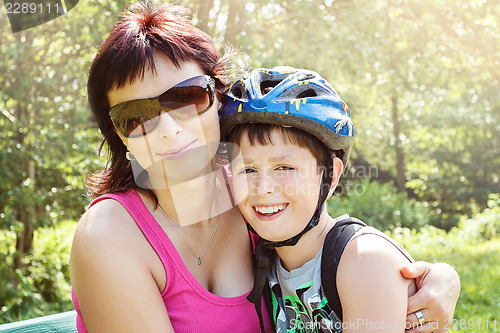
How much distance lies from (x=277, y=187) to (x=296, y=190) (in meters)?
0.08

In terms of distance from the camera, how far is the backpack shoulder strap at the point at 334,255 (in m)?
2.00

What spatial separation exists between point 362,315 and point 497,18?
8.43m

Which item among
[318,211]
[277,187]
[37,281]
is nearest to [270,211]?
[277,187]

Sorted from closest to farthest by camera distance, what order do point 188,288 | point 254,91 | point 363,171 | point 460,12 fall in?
point 188,288 → point 254,91 → point 460,12 → point 363,171

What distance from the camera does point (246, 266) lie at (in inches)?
96.2

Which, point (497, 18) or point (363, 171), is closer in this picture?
point (497, 18)

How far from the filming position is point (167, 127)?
2139mm

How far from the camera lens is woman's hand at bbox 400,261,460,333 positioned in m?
1.94

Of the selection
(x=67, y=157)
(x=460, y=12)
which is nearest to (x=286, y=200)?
(x=67, y=157)

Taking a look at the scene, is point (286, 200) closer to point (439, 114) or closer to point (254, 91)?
point (254, 91)

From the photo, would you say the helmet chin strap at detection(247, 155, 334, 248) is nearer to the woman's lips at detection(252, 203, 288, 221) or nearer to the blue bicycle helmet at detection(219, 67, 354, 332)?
the blue bicycle helmet at detection(219, 67, 354, 332)

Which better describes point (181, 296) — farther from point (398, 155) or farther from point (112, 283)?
point (398, 155)

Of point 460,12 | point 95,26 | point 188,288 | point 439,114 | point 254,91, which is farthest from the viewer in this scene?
point 439,114

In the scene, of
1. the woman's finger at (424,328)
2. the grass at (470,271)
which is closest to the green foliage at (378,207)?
the grass at (470,271)
